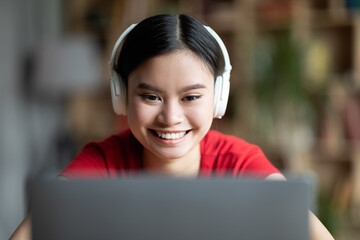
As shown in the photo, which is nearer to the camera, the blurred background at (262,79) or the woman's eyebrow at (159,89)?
the woman's eyebrow at (159,89)

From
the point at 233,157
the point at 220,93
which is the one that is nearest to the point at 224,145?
the point at 233,157

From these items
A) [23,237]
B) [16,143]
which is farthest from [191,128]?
[16,143]

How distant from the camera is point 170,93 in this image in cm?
81

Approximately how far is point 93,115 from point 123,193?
3.08 metres

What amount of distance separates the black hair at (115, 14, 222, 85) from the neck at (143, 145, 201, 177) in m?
0.19

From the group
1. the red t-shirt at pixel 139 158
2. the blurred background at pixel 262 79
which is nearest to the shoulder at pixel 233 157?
the red t-shirt at pixel 139 158

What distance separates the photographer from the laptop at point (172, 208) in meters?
0.62

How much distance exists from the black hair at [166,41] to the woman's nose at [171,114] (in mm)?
98

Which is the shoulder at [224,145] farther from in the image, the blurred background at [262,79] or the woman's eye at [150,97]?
the blurred background at [262,79]

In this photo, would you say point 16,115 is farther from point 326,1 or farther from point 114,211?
point 114,211

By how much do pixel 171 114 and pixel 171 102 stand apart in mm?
22

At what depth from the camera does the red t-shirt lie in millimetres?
938

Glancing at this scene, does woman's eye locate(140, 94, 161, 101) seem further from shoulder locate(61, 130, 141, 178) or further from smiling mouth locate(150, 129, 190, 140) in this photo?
shoulder locate(61, 130, 141, 178)

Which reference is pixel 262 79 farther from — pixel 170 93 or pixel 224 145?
pixel 170 93
